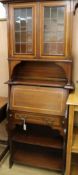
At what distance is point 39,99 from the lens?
2.25 meters

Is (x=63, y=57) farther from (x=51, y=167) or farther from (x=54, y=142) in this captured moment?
(x=51, y=167)

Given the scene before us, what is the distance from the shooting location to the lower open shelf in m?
2.39

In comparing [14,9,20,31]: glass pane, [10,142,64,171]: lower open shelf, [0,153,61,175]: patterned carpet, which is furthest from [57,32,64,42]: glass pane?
[0,153,61,175]: patterned carpet

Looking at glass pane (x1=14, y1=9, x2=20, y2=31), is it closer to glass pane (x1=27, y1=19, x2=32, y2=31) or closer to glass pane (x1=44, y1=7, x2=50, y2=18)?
glass pane (x1=27, y1=19, x2=32, y2=31)

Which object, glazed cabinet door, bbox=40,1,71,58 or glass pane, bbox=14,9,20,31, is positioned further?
glass pane, bbox=14,9,20,31

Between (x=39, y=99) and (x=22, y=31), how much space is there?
0.76m

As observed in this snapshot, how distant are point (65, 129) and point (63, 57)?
752mm

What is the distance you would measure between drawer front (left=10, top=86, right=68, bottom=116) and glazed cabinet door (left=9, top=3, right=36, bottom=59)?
0.38 m

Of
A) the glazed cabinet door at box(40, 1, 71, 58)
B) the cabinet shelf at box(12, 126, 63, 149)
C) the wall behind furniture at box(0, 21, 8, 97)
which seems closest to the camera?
the glazed cabinet door at box(40, 1, 71, 58)

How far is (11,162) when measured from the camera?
247 cm

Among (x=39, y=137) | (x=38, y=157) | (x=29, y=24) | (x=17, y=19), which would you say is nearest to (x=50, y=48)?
(x=29, y=24)

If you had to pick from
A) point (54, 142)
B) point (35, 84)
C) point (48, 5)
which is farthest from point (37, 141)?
point (48, 5)

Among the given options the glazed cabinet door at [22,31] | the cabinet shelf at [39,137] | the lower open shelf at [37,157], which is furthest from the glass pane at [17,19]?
the lower open shelf at [37,157]

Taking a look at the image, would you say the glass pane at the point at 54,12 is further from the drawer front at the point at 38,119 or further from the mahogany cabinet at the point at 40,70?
the drawer front at the point at 38,119
